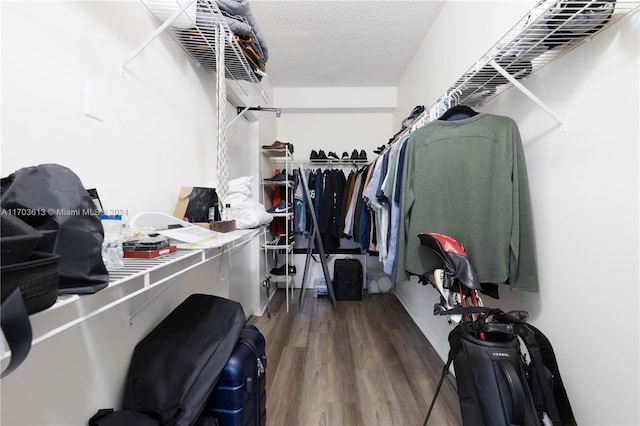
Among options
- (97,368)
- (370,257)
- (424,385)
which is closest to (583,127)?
(424,385)

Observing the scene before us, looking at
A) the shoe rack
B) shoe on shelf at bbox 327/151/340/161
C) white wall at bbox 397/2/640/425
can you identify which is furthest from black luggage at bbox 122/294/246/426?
shoe on shelf at bbox 327/151/340/161

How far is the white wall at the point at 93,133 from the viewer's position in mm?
616

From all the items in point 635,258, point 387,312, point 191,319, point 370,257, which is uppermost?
point 635,258

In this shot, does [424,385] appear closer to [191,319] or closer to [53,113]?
[191,319]

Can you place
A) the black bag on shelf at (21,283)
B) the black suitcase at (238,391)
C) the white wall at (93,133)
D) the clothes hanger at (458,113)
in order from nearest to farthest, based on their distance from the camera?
the black bag on shelf at (21,283), the white wall at (93,133), the black suitcase at (238,391), the clothes hanger at (458,113)

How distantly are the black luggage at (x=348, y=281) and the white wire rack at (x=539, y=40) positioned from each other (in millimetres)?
2262

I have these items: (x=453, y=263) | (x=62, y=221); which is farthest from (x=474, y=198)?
(x=62, y=221)

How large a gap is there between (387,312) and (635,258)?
7.54ft

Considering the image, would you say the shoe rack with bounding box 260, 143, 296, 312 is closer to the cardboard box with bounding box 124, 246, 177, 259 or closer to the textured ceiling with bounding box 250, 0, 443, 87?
the textured ceiling with bounding box 250, 0, 443, 87

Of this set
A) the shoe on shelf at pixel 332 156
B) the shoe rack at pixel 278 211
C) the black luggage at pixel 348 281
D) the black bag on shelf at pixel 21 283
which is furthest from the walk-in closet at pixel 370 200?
the shoe on shelf at pixel 332 156

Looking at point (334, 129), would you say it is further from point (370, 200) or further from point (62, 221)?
point (62, 221)

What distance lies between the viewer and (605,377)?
2.83 feet

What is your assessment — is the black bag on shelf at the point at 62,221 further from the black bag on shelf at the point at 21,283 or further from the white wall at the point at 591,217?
the white wall at the point at 591,217

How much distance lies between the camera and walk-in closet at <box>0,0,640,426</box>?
2.11 feet
